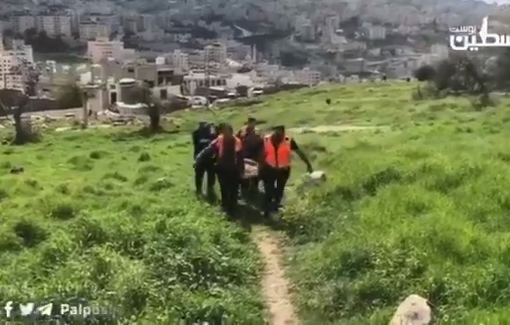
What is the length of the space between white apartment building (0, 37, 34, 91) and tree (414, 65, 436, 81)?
15.3 ft

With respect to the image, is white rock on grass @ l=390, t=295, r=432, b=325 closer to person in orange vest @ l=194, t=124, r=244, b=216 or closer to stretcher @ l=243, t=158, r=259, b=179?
person in orange vest @ l=194, t=124, r=244, b=216

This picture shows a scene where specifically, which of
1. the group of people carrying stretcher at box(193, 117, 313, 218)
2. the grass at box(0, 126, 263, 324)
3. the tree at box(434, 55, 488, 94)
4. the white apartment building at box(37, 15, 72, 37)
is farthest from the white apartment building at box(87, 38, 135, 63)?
the tree at box(434, 55, 488, 94)

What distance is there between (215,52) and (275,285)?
3580 millimetres

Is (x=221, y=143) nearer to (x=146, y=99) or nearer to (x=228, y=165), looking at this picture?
(x=228, y=165)

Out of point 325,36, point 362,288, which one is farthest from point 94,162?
point 362,288

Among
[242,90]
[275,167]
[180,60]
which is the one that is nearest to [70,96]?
[180,60]

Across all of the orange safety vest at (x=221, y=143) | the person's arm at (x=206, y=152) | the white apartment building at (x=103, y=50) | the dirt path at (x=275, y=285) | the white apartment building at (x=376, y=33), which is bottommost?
the dirt path at (x=275, y=285)

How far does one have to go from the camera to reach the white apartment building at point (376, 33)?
8.59 m

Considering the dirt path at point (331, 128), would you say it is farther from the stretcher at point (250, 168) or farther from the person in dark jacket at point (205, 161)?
the stretcher at point (250, 168)

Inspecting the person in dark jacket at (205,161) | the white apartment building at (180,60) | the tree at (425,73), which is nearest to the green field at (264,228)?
the person in dark jacket at (205,161)

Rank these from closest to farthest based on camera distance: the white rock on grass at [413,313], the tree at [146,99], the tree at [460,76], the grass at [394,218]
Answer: the white rock on grass at [413,313] < the grass at [394,218] < the tree at [146,99] < the tree at [460,76]

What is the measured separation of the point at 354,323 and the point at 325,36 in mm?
5023

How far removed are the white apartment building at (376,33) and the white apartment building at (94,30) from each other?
299cm

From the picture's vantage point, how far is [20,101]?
719 cm
